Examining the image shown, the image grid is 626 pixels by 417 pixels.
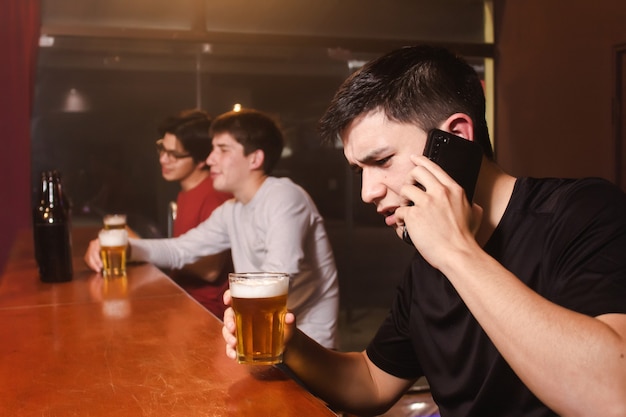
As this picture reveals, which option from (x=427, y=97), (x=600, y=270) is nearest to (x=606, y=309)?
(x=600, y=270)

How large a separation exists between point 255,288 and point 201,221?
96.0 inches

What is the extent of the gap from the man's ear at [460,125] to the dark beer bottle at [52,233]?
54.8 inches

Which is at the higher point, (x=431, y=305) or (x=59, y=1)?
(x=59, y=1)

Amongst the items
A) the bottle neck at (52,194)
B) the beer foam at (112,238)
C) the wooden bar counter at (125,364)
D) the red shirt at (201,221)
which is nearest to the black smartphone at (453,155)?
the wooden bar counter at (125,364)

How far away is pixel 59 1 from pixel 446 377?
350 centimetres

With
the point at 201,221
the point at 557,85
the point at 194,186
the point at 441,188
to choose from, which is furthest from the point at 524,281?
the point at 557,85

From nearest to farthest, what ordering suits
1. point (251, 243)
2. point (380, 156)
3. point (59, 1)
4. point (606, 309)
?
point (606, 309), point (380, 156), point (251, 243), point (59, 1)

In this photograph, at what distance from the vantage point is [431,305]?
4.13ft

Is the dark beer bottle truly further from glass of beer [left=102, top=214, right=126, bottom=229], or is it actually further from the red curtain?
the red curtain

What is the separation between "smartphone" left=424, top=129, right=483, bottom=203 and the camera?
1095mm

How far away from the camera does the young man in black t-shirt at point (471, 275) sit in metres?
0.85

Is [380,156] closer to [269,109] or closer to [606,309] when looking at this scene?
[606,309]

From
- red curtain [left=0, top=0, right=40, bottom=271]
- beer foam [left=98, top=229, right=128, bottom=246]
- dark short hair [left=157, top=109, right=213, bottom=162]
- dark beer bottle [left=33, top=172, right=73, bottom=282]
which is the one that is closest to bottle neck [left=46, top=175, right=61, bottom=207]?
dark beer bottle [left=33, top=172, right=73, bottom=282]

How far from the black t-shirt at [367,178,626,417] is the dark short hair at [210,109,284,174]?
175 centimetres
